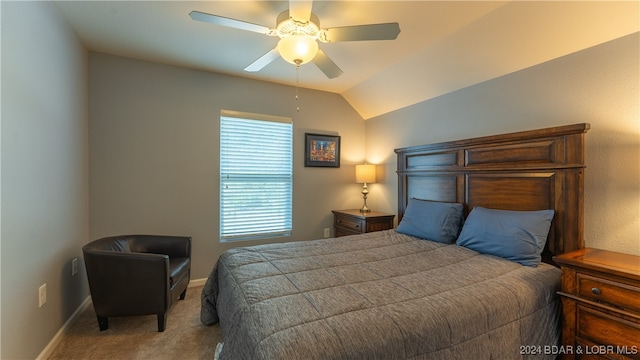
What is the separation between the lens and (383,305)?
1302 mm

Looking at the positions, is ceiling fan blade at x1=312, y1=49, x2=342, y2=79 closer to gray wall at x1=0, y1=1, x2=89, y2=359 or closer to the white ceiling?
the white ceiling

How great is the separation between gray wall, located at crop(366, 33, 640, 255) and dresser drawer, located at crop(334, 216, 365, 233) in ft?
5.67

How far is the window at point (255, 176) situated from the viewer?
3338 mm

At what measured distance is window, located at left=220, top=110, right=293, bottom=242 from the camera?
334 centimetres

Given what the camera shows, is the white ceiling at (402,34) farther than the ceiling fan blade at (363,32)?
Yes

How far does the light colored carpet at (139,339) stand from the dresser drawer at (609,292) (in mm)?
2429

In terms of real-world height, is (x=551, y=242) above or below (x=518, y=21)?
below

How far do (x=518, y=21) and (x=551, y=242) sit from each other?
1734mm

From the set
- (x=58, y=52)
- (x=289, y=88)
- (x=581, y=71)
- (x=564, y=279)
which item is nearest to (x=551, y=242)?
(x=564, y=279)

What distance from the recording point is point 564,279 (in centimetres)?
166

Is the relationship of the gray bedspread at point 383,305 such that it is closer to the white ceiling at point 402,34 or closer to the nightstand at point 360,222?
the nightstand at point 360,222

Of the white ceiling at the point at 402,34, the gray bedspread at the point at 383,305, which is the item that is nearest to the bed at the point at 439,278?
the gray bedspread at the point at 383,305

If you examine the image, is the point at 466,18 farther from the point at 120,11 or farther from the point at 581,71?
the point at 120,11

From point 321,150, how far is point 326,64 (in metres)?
1.89
